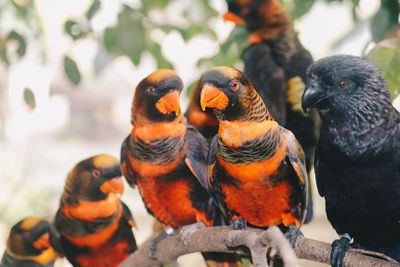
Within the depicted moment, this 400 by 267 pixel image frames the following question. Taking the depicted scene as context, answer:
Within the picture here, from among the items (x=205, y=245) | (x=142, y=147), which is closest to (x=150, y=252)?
(x=205, y=245)

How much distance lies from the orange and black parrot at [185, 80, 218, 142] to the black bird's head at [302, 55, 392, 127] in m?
0.63

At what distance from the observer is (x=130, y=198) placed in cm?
721

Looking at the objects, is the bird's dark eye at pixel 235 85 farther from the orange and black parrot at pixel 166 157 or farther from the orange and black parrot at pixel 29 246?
the orange and black parrot at pixel 29 246

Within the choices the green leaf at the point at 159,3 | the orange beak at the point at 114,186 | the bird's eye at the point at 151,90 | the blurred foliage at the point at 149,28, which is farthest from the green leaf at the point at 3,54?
the bird's eye at the point at 151,90

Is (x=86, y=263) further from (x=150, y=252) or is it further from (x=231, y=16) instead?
(x=231, y=16)

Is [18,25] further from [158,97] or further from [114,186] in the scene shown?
[158,97]

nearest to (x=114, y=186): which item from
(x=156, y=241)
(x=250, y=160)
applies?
(x=156, y=241)

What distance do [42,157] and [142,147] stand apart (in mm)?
6698

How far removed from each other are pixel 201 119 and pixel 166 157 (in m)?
0.29

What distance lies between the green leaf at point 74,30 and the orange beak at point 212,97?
1.16 metres

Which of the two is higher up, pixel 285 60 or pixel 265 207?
pixel 285 60

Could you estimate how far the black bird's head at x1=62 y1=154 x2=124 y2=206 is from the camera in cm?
184

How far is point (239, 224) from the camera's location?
1516 millimetres

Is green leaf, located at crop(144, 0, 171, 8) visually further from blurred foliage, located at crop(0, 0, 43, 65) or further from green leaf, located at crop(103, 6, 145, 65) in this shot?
blurred foliage, located at crop(0, 0, 43, 65)
